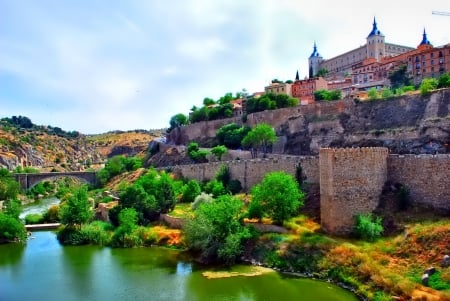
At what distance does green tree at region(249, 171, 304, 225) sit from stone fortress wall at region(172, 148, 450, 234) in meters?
1.79

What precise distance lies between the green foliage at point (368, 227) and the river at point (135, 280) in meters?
2.86

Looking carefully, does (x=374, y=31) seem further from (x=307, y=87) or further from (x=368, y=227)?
(x=368, y=227)

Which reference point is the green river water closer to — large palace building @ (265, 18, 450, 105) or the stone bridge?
large palace building @ (265, 18, 450, 105)

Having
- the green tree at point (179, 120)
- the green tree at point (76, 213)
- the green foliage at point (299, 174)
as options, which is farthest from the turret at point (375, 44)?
the green tree at point (76, 213)

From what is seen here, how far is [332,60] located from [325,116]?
131 ft

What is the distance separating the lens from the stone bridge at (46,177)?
65.1 metres

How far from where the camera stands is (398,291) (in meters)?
16.0

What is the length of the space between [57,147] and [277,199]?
313ft

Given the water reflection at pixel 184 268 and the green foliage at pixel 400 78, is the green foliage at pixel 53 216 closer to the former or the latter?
the water reflection at pixel 184 268

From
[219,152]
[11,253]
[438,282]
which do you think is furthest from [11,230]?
[438,282]

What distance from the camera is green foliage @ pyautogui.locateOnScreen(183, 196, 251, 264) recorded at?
21.9 m

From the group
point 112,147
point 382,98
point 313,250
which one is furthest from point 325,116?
point 112,147

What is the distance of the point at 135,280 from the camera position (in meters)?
20.8

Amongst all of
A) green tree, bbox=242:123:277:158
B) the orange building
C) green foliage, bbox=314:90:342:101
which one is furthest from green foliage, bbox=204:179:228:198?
the orange building
